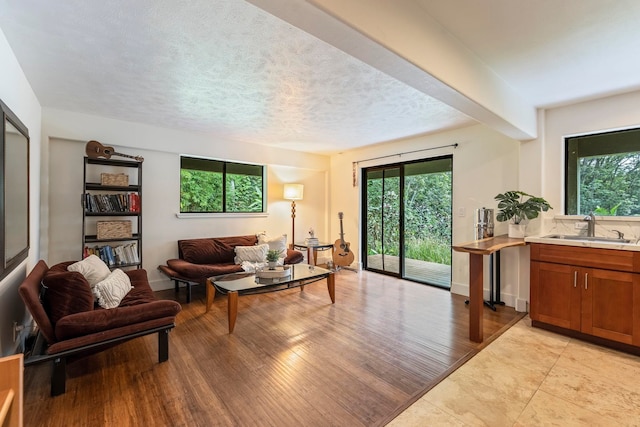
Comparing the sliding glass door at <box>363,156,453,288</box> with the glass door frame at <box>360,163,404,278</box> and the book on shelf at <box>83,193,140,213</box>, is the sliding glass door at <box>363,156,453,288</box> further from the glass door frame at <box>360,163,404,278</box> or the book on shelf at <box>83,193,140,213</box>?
the book on shelf at <box>83,193,140,213</box>

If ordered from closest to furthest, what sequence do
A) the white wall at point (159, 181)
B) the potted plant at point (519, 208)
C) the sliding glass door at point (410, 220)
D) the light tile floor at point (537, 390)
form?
1. the light tile floor at point (537, 390)
2. the potted plant at point (519, 208)
3. the white wall at point (159, 181)
4. the sliding glass door at point (410, 220)

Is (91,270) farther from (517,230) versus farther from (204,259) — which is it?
(517,230)

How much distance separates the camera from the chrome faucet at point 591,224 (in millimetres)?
2931

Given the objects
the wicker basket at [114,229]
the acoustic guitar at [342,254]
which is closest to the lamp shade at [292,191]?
the acoustic guitar at [342,254]

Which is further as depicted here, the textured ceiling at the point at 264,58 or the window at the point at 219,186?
the window at the point at 219,186

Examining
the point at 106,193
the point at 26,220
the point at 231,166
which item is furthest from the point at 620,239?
the point at 106,193

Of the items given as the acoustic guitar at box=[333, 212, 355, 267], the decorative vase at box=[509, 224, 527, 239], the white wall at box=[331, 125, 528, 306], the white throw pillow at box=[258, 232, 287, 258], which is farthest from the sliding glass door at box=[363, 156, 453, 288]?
the white throw pillow at box=[258, 232, 287, 258]

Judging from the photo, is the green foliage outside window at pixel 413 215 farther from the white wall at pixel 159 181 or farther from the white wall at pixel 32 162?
the white wall at pixel 32 162

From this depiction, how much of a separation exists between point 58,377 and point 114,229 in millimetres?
2121

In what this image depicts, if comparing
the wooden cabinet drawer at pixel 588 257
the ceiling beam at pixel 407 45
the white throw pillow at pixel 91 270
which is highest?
the ceiling beam at pixel 407 45

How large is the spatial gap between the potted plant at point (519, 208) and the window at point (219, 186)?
379 centimetres

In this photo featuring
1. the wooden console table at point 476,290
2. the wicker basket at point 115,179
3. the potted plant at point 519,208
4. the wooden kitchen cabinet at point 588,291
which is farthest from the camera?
the wicker basket at point 115,179

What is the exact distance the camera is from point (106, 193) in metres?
3.81

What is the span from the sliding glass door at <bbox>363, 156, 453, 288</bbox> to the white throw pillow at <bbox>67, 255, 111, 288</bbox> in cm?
407
